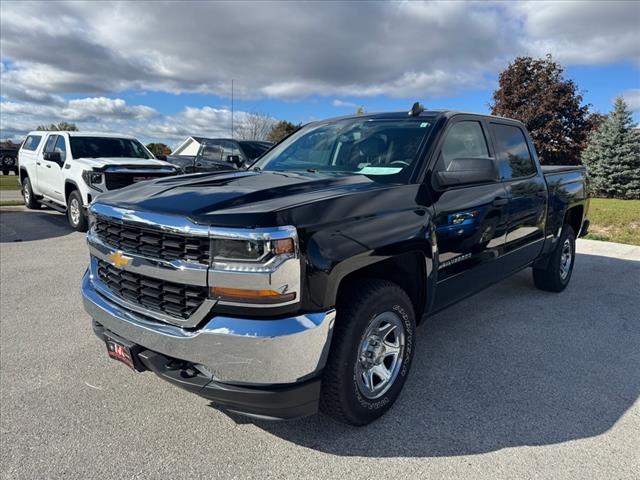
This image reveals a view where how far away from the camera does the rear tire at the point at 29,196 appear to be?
11500 millimetres

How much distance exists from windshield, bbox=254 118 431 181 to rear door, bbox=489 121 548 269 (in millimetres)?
1124

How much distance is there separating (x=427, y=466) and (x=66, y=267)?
18.4 feet

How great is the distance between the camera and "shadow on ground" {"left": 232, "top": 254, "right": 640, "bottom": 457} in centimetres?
266

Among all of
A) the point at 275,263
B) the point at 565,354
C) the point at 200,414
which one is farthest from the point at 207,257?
the point at 565,354

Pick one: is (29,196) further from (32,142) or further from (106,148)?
(106,148)

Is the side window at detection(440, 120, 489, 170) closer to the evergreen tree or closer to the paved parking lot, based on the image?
the paved parking lot

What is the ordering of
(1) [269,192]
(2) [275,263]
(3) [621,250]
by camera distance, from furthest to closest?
(3) [621,250] → (1) [269,192] → (2) [275,263]

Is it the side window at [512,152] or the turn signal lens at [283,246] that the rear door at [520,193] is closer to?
the side window at [512,152]

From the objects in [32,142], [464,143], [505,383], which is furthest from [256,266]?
[32,142]

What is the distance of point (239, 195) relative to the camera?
2.50 m

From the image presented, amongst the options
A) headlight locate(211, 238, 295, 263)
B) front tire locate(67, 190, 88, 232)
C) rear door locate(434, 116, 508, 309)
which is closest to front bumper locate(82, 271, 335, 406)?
headlight locate(211, 238, 295, 263)

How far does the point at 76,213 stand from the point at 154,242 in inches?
297

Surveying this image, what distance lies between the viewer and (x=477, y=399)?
10.0ft

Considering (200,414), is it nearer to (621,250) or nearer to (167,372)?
(167,372)
